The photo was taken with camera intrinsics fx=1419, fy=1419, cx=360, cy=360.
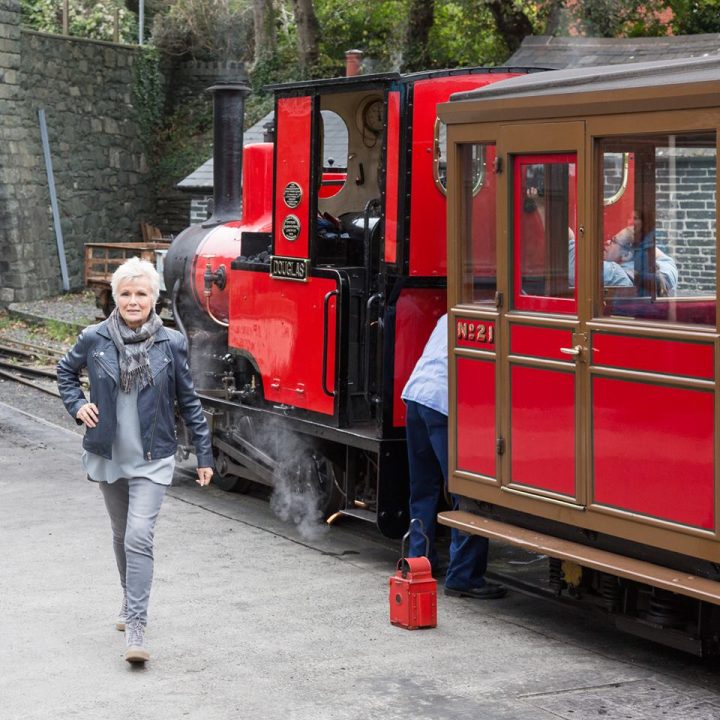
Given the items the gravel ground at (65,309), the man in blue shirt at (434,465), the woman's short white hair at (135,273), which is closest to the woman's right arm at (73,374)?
the woman's short white hair at (135,273)

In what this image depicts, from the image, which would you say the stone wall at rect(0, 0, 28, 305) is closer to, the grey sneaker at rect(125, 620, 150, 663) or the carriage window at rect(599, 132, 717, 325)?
the grey sneaker at rect(125, 620, 150, 663)

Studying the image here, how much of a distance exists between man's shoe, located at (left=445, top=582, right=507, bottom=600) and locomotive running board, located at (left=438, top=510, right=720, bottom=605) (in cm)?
51

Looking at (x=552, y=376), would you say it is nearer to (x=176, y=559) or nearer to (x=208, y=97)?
(x=176, y=559)

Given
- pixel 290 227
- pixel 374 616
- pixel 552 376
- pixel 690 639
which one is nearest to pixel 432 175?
pixel 290 227

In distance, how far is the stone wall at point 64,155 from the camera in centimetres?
2506

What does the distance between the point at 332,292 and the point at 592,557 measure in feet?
8.84

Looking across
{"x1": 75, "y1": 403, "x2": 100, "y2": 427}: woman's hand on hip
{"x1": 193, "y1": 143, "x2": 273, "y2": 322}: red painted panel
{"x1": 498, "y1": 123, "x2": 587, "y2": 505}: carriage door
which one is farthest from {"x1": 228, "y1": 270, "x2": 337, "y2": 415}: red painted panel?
{"x1": 75, "y1": 403, "x2": 100, "y2": 427}: woman's hand on hip

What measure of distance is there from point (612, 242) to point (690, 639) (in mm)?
1687

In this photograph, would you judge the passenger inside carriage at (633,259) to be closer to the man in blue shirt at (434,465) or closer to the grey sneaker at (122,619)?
the man in blue shirt at (434,465)

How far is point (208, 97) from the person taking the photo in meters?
28.9

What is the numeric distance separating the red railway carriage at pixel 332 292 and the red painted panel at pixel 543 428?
1.40 meters

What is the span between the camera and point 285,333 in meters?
8.71

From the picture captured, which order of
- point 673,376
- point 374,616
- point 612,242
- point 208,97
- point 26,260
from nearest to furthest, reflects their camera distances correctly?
point 673,376 < point 612,242 < point 374,616 < point 26,260 < point 208,97

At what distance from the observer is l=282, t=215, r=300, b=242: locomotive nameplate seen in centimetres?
850
